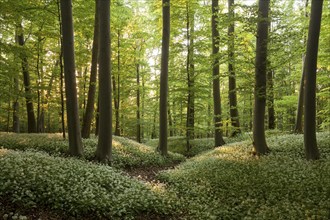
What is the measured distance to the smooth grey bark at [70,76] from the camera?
1105 cm

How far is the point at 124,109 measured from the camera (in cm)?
2675

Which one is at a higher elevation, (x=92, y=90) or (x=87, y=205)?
(x=92, y=90)

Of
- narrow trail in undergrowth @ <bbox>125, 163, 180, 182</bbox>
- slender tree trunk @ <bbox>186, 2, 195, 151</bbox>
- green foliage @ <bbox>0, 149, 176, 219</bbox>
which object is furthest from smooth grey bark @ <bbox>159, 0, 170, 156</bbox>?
green foliage @ <bbox>0, 149, 176, 219</bbox>

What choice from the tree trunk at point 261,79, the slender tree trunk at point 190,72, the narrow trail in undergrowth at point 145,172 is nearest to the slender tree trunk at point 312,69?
the tree trunk at point 261,79

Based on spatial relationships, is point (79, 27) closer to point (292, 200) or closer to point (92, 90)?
point (92, 90)

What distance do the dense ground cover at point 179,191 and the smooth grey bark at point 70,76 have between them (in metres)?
2.09

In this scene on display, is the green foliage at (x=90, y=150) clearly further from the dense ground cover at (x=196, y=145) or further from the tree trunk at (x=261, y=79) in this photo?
the tree trunk at (x=261, y=79)

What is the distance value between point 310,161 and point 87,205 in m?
7.35

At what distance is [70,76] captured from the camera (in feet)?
37.5

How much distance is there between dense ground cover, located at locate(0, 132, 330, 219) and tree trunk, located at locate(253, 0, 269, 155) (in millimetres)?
788

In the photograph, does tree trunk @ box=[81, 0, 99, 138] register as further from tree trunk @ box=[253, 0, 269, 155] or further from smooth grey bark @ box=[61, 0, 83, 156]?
tree trunk @ box=[253, 0, 269, 155]

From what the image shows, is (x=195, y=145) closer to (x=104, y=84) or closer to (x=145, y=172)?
(x=145, y=172)

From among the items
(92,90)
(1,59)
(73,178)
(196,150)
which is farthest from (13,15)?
(196,150)

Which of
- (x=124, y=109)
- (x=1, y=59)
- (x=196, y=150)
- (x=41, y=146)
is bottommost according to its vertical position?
(x=196, y=150)
